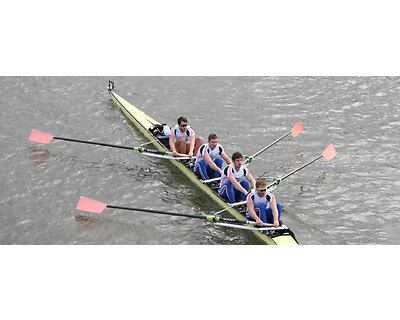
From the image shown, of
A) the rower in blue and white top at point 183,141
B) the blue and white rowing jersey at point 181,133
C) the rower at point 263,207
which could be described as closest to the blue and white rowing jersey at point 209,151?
the rower in blue and white top at point 183,141

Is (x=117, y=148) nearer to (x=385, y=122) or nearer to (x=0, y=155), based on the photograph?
(x=0, y=155)

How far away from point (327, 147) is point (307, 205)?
82.0 inches

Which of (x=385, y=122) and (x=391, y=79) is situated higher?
(x=391, y=79)

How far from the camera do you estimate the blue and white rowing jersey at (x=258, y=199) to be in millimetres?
13078

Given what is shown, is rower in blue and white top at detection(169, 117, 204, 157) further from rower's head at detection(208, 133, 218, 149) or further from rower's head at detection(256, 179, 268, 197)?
rower's head at detection(256, 179, 268, 197)

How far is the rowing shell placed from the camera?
1280 cm

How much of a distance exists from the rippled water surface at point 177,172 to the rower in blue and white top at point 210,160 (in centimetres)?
60

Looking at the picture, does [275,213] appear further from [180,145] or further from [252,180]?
[180,145]

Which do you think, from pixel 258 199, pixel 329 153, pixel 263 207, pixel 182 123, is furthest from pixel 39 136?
pixel 329 153

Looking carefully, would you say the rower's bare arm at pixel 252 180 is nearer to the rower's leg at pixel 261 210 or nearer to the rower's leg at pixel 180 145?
the rower's leg at pixel 261 210

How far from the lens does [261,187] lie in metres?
12.8

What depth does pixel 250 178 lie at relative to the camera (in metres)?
14.1

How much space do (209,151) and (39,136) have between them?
213 inches
